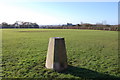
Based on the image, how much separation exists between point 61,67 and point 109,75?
138 centimetres

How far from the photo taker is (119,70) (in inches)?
153

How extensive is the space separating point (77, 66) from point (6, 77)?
218 cm

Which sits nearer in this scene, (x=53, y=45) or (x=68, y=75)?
(x=68, y=75)

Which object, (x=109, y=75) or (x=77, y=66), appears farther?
(x=77, y=66)

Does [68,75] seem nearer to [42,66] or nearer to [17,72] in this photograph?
[42,66]

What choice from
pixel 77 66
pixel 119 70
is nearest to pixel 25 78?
pixel 77 66

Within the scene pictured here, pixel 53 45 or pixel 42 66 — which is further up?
pixel 53 45

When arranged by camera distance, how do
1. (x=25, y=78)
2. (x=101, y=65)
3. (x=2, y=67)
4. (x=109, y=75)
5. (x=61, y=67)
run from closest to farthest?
1. (x=25, y=78)
2. (x=109, y=75)
3. (x=61, y=67)
4. (x=2, y=67)
5. (x=101, y=65)

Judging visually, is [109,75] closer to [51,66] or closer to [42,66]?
[51,66]

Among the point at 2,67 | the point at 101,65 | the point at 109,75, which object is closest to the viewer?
the point at 109,75

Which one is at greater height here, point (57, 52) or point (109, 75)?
point (57, 52)

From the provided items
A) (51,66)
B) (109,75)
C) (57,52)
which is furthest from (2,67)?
(109,75)

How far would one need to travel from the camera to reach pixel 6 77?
10.9 feet

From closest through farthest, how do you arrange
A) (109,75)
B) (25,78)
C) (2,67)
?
(25,78) < (109,75) < (2,67)
